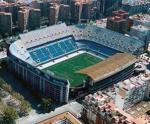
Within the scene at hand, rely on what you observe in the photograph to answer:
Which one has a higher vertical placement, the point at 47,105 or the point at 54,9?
the point at 54,9

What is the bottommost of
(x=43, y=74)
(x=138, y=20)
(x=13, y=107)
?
(x=13, y=107)

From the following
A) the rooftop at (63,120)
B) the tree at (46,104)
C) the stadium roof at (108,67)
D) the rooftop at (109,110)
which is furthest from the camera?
the stadium roof at (108,67)

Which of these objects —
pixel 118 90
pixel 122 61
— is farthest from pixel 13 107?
pixel 122 61

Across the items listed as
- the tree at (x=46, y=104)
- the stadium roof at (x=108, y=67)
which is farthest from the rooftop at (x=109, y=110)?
the tree at (x=46, y=104)

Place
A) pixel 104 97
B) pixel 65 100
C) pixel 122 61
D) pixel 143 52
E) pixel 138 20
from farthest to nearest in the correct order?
1. pixel 138 20
2. pixel 143 52
3. pixel 122 61
4. pixel 65 100
5. pixel 104 97

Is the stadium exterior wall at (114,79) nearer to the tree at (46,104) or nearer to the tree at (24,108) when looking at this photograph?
the tree at (46,104)

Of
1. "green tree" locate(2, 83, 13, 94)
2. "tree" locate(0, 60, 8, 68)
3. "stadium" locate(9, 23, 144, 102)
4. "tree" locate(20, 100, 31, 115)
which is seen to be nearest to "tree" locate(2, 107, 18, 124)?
"tree" locate(20, 100, 31, 115)

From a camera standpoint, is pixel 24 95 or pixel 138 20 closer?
pixel 24 95

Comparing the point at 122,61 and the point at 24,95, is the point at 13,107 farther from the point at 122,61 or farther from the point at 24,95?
the point at 122,61
